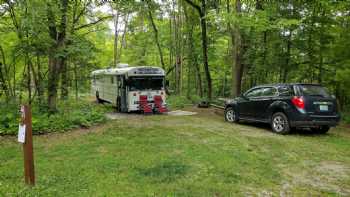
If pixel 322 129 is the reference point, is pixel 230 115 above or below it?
above

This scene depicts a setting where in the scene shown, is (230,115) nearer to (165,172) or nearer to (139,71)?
(139,71)

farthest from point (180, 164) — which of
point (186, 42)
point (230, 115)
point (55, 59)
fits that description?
point (186, 42)

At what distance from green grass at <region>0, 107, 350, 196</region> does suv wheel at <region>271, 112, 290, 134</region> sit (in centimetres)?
34

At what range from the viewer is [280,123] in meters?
8.95

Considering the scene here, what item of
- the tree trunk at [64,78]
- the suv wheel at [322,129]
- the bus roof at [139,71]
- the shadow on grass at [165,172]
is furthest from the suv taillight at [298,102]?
the tree trunk at [64,78]

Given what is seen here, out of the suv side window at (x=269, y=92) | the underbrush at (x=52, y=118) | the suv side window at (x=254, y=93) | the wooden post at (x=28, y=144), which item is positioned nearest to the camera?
the wooden post at (x=28, y=144)

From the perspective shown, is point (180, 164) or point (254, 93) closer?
point (180, 164)

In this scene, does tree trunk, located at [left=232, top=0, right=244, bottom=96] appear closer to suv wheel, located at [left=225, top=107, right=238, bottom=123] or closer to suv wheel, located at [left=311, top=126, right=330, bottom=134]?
suv wheel, located at [left=225, top=107, right=238, bottom=123]

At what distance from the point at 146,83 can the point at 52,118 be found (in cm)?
537

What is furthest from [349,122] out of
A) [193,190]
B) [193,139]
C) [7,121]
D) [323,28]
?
[7,121]

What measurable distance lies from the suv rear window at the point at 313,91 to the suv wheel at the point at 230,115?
3.04 metres

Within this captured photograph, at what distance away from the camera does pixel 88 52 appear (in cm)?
964

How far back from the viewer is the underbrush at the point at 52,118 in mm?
8346

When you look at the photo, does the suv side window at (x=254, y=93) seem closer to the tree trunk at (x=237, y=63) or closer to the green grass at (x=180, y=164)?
the green grass at (x=180, y=164)
